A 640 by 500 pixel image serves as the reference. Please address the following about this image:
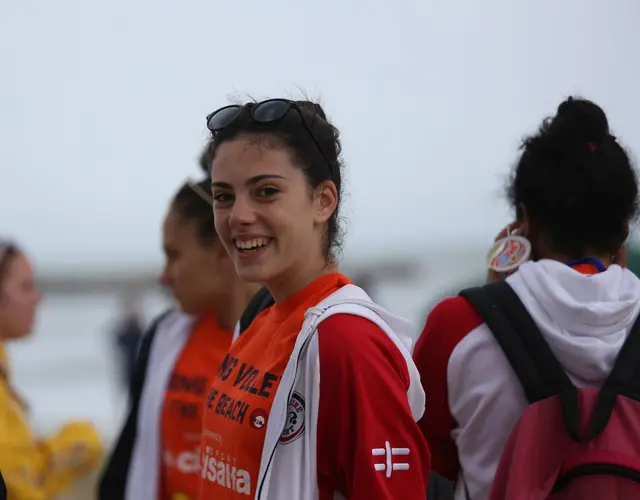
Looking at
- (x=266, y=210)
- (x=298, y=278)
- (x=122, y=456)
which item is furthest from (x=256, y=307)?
(x=122, y=456)

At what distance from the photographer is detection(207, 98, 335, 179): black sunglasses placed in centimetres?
174

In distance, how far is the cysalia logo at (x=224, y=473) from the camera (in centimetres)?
164

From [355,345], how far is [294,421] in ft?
0.56

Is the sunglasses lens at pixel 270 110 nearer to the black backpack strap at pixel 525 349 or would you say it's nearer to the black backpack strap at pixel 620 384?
the black backpack strap at pixel 525 349

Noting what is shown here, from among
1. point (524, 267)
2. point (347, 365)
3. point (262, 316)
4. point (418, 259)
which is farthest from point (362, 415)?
point (418, 259)

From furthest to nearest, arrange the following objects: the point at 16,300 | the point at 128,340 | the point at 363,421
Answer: the point at 128,340, the point at 16,300, the point at 363,421

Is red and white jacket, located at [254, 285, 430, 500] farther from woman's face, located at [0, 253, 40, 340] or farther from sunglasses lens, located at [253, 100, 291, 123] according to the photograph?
woman's face, located at [0, 253, 40, 340]

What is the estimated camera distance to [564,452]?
5.97ft

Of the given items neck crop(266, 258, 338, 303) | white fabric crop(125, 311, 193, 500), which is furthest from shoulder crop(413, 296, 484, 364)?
white fabric crop(125, 311, 193, 500)

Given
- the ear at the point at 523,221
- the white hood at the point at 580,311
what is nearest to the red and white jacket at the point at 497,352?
the white hood at the point at 580,311

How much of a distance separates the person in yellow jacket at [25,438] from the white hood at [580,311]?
1779 millimetres

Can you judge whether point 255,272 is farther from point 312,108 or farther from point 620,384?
point 620,384

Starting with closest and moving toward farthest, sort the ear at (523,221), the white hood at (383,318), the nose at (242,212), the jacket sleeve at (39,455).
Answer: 1. the white hood at (383,318)
2. the nose at (242,212)
3. the ear at (523,221)
4. the jacket sleeve at (39,455)

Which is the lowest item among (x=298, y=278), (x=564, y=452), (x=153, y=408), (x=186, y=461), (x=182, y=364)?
(x=186, y=461)
